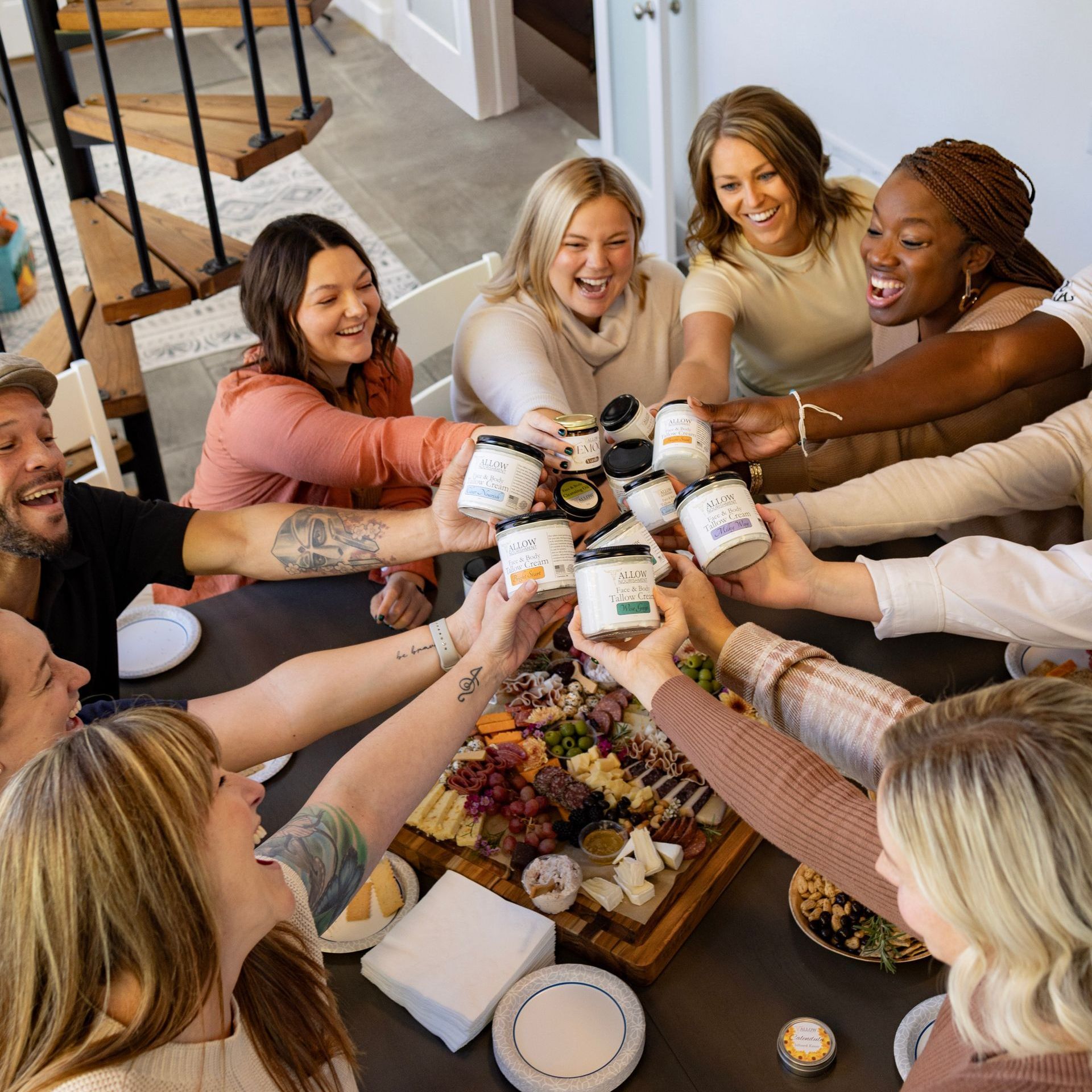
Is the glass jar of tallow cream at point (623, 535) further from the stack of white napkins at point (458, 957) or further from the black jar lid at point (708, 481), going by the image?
the stack of white napkins at point (458, 957)

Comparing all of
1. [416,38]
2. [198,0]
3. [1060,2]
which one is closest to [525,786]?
[1060,2]

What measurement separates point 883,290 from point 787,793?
1.17 metres

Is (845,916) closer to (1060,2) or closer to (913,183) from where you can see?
(913,183)

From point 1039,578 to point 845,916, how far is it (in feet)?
1.71

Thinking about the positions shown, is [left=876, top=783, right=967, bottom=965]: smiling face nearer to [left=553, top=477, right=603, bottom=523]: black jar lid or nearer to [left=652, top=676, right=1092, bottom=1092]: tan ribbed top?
[left=652, top=676, right=1092, bottom=1092]: tan ribbed top

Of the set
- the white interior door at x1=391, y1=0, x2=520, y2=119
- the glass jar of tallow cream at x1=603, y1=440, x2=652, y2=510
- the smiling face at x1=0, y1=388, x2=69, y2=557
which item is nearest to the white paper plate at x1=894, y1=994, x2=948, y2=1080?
the glass jar of tallow cream at x1=603, y1=440, x2=652, y2=510

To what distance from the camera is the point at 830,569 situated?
5.02 ft

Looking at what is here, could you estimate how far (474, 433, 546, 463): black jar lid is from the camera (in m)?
1.39

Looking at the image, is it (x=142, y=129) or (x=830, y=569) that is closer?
(x=830, y=569)

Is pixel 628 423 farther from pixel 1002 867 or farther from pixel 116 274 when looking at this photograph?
pixel 116 274

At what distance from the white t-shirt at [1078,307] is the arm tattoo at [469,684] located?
110cm

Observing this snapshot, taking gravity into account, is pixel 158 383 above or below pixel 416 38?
below

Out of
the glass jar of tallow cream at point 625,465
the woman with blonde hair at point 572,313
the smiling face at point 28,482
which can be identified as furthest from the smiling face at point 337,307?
the glass jar of tallow cream at point 625,465

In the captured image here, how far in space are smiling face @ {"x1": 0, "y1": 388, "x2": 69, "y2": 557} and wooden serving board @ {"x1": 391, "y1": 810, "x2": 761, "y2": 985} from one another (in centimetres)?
73
